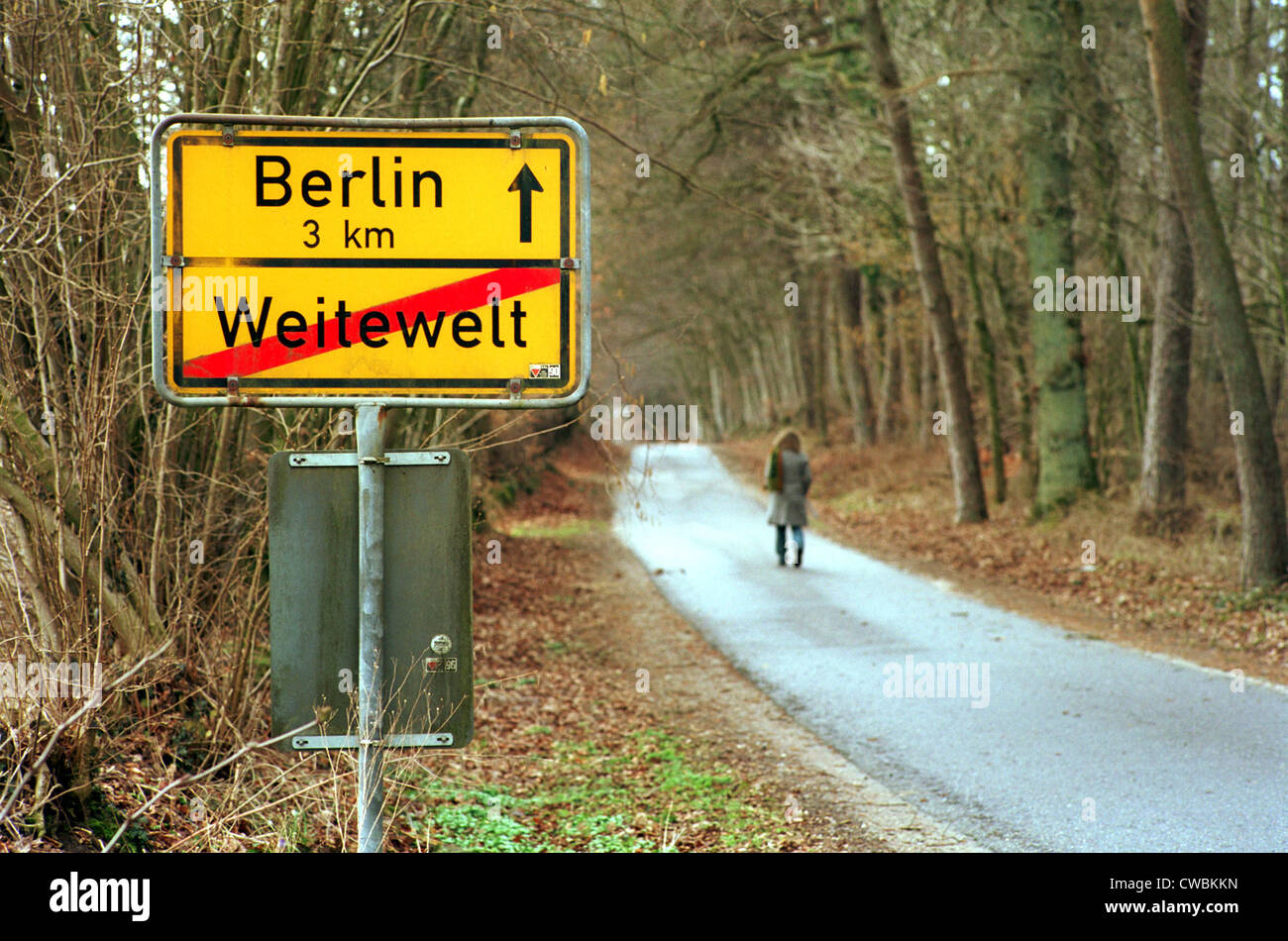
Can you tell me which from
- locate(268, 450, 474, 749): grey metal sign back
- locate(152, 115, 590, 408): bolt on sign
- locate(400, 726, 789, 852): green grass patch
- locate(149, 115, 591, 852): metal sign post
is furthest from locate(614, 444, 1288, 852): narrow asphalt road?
locate(152, 115, 590, 408): bolt on sign

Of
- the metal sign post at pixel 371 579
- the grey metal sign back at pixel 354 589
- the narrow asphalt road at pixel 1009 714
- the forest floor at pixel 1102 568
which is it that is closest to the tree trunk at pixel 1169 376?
the forest floor at pixel 1102 568

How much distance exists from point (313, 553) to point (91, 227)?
3197 mm

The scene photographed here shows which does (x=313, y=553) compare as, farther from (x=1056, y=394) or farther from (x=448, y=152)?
(x=1056, y=394)

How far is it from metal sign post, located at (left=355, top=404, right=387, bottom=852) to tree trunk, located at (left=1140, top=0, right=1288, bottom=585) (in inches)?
451

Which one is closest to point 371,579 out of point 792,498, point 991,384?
point 792,498

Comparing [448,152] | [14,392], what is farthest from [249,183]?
[14,392]

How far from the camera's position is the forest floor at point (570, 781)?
4.57m

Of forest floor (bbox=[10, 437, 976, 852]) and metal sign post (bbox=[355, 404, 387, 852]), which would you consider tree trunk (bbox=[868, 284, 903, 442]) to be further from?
metal sign post (bbox=[355, 404, 387, 852])

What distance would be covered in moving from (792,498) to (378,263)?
13690mm

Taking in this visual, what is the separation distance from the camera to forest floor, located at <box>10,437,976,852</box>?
4.57 metres

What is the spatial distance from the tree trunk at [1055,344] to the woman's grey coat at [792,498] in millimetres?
4744

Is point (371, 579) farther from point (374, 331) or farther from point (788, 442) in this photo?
point (788, 442)

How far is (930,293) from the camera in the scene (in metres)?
20.5

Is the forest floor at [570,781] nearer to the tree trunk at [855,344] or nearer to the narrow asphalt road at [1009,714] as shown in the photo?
the narrow asphalt road at [1009,714]
